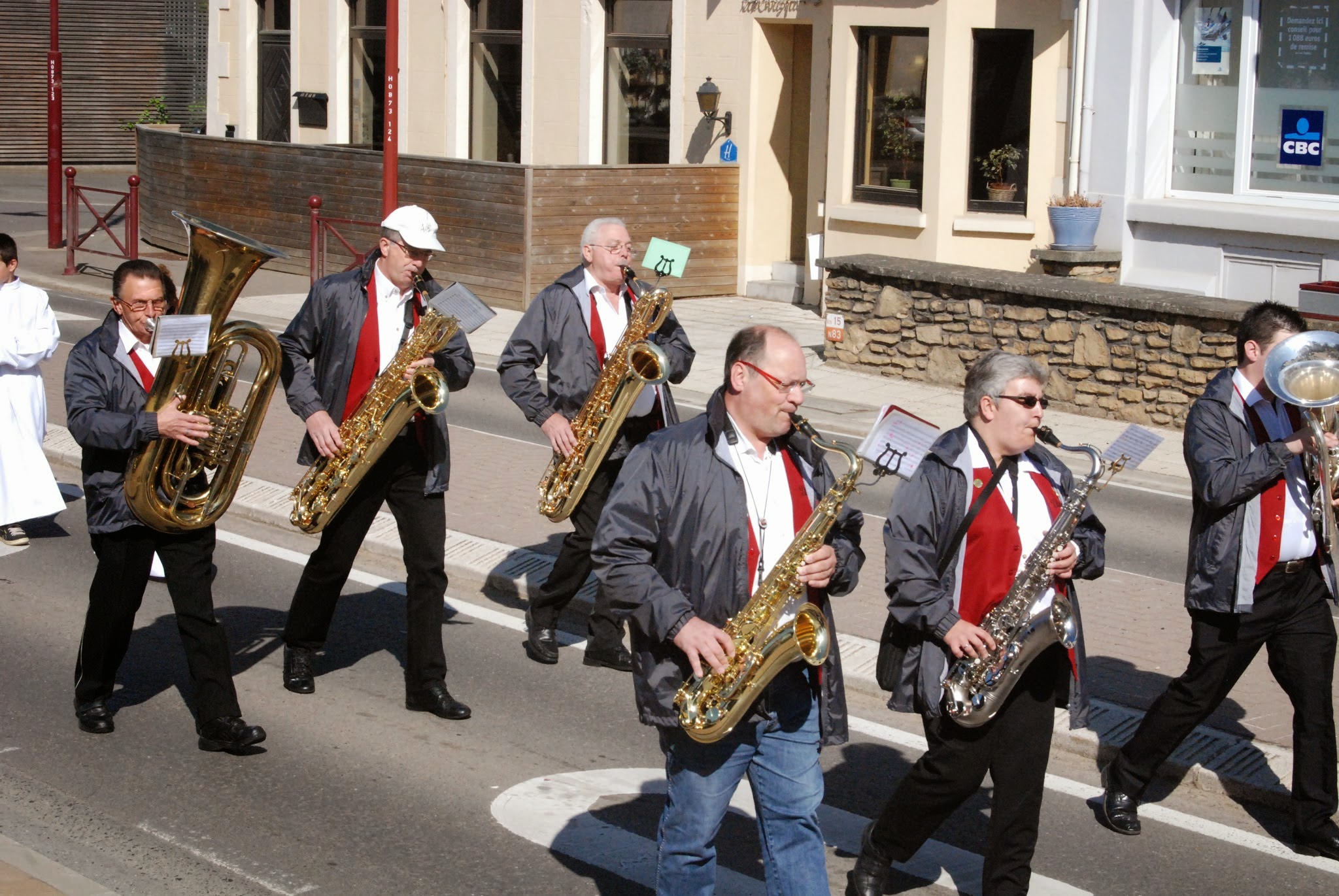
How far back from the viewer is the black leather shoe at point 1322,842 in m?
5.55

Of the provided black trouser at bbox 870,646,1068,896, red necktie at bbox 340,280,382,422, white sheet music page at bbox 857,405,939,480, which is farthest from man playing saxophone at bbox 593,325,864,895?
red necktie at bbox 340,280,382,422

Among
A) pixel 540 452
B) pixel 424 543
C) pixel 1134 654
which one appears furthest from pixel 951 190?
pixel 424 543

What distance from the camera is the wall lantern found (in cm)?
2073

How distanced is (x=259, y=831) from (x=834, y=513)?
2419 millimetres

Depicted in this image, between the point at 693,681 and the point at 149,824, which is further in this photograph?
the point at 149,824

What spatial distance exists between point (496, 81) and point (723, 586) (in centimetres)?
2110

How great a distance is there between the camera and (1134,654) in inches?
300

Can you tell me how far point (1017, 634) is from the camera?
477cm

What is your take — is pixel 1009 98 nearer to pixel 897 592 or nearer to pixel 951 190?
pixel 951 190

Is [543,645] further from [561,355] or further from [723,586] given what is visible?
[723,586]

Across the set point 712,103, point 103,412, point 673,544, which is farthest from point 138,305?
point 712,103

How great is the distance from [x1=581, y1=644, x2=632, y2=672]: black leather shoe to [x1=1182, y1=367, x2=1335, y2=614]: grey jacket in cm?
264

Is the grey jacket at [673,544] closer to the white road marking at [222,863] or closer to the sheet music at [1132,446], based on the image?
the sheet music at [1132,446]

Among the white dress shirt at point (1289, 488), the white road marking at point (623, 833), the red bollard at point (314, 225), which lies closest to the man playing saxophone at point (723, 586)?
the white road marking at point (623, 833)
